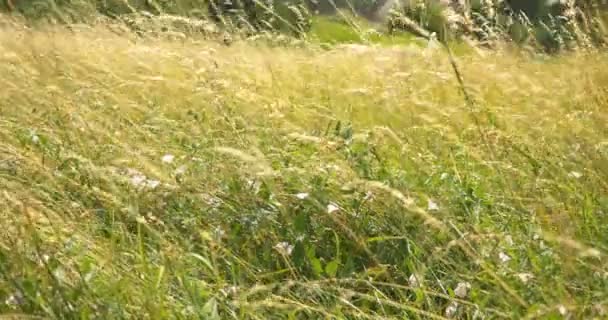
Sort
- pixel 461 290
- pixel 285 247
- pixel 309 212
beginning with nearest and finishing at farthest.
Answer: pixel 461 290 → pixel 285 247 → pixel 309 212

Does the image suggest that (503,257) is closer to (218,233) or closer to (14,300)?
(218,233)

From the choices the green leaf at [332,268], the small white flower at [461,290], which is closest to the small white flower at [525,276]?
the small white flower at [461,290]

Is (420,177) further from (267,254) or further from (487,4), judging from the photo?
(487,4)

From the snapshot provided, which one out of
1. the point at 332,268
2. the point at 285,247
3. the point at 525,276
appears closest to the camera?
the point at 525,276

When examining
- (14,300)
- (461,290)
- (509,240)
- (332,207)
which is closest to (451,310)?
(461,290)

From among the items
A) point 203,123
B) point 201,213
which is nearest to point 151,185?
point 201,213

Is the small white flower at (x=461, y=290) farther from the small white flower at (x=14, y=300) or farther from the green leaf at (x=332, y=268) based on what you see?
the small white flower at (x=14, y=300)

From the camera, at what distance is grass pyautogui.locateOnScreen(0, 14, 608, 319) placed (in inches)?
58.2

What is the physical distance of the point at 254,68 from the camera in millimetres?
4109

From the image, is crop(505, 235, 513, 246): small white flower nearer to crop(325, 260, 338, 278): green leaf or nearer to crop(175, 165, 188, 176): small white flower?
crop(325, 260, 338, 278): green leaf

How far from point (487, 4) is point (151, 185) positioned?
134cm

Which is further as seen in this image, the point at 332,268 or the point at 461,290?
the point at 332,268

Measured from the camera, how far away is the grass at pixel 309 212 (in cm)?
148

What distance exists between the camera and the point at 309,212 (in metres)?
1.96
